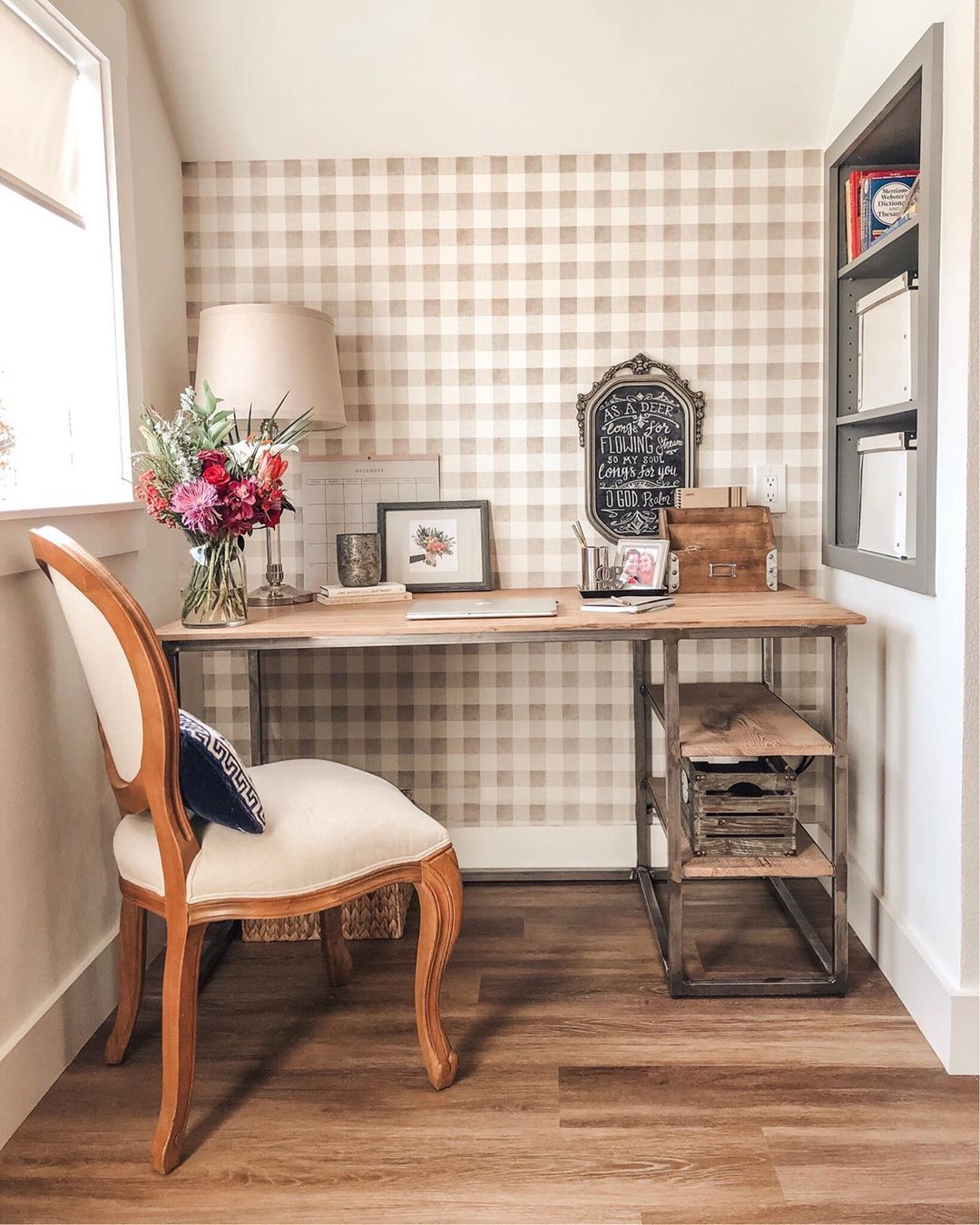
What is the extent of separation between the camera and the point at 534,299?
2703 millimetres

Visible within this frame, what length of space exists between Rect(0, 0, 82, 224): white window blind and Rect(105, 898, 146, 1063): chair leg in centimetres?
135

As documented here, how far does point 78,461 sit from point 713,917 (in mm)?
1851

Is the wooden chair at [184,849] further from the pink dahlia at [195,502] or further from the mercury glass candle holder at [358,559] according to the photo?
the mercury glass candle holder at [358,559]

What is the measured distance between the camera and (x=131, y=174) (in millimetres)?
2332

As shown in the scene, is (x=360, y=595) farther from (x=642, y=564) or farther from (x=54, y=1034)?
(x=54, y=1034)

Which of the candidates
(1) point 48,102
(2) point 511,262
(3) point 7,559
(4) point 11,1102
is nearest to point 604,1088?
(4) point 11,1102

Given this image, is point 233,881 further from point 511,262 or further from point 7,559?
point 511,262

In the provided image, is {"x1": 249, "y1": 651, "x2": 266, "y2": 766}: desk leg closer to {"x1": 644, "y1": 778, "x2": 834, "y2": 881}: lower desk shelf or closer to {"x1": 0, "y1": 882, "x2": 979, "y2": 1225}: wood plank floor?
{"x1": 0, "y1": 882, "x2": 979, "y2": 1225}: wood plank floor

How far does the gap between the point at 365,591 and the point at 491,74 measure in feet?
4.25

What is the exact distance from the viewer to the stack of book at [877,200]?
233 centimetres

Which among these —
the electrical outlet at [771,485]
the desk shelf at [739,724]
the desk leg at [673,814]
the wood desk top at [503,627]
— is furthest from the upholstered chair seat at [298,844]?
the electrical outlet at [771,485]

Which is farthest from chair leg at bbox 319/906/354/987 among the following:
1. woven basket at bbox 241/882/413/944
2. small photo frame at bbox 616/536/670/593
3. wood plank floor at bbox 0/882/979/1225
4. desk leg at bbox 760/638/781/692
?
desk leg at bbox 760/638/781/692

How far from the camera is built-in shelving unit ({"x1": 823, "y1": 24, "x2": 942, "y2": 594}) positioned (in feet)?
6.25

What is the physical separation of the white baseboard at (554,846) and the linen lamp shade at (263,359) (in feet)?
4.02
